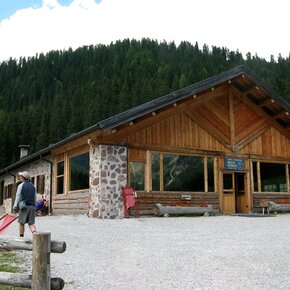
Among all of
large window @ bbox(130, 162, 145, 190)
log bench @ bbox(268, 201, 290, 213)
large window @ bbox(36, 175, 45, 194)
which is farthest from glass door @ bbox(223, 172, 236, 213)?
large window @ bbox(36, 175, 45, 194)

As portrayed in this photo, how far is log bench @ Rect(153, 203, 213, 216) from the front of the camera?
15.9 metres

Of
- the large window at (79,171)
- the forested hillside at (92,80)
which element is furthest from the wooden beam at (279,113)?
the forested hillside at (92,80)

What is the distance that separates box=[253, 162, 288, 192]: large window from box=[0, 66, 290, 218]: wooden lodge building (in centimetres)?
5

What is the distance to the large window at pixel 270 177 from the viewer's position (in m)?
19.3

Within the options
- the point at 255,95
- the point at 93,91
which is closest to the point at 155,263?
the point at 255,95

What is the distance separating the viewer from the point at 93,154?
15703 mm

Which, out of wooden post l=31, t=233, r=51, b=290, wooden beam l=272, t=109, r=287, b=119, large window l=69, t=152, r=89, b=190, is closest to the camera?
wooden post l=31, t=233, r=51, b=290

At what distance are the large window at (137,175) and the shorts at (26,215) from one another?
22.9 ft

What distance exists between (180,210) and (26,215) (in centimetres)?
834

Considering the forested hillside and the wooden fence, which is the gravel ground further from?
the forested hillside

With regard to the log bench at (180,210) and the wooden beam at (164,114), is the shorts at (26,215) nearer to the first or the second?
the wooden beam at (164,114)

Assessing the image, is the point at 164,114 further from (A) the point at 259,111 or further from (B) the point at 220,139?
(A) the point at 259,111

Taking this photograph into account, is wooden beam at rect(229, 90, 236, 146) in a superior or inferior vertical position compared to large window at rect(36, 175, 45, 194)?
superior

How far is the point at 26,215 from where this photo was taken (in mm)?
9102
